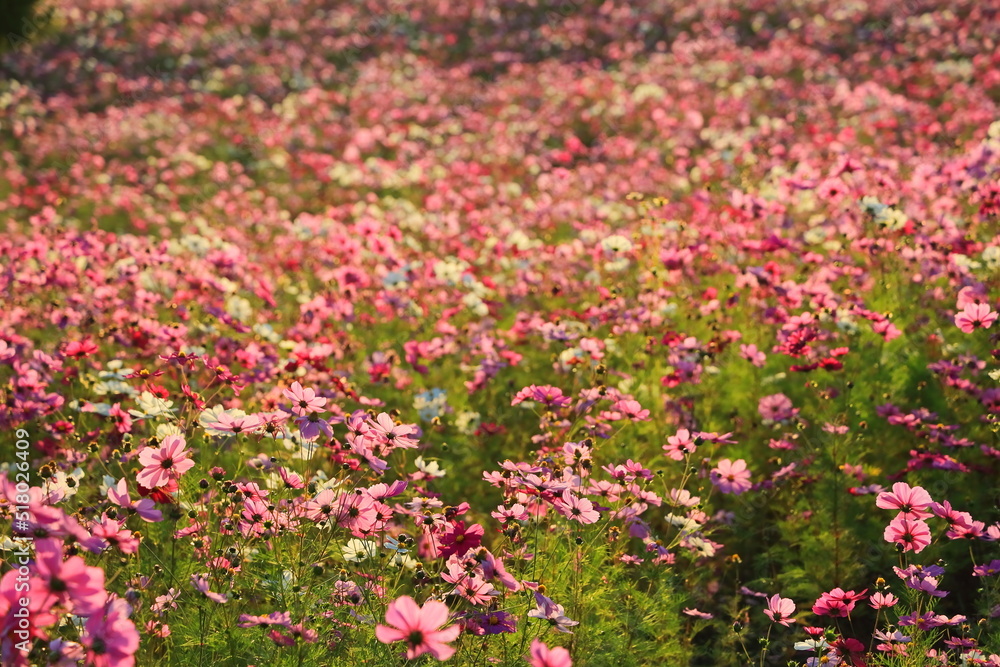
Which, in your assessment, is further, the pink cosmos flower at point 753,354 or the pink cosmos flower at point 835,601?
the pink cosmos flower at point 753,354

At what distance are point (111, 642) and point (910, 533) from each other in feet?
6.81

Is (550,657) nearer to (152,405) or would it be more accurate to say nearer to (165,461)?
(165,461)

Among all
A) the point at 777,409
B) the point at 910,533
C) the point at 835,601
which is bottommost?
the point at 777,409

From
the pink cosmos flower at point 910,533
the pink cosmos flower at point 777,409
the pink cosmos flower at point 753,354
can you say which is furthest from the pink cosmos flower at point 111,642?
the pink cosmos flower at point 753,354

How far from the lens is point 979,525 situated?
262cm

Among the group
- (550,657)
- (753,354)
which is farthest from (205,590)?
(753,354)

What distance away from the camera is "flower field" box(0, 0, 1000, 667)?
236 centimetres

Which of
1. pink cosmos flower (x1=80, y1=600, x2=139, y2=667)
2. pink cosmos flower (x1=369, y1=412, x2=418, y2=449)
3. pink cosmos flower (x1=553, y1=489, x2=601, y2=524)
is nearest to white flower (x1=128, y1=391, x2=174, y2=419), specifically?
pink cosmos flower (x1=369, y1=412, x2=418, y2=449)

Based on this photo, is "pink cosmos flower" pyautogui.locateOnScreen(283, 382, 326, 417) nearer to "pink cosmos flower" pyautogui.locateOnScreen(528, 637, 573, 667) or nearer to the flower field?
the flower field

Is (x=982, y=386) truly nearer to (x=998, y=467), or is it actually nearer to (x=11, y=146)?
(x=998, y=467)

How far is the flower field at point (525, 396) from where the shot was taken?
2.36 meters

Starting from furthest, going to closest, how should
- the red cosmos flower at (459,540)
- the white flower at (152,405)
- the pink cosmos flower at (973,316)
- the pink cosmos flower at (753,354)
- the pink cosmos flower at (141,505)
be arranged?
the pink cosmos flower at (753,354) < the pink cosmos flower at (973,316) < the white flower at (152,405) < the red cosmos flower at (459,540) < the pink cosmos flower at (141,505)

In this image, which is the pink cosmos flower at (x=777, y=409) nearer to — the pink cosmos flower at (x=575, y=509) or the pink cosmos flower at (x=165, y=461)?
the pink cosmos flower at (x=575, y=509)

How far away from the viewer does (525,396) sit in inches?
118
